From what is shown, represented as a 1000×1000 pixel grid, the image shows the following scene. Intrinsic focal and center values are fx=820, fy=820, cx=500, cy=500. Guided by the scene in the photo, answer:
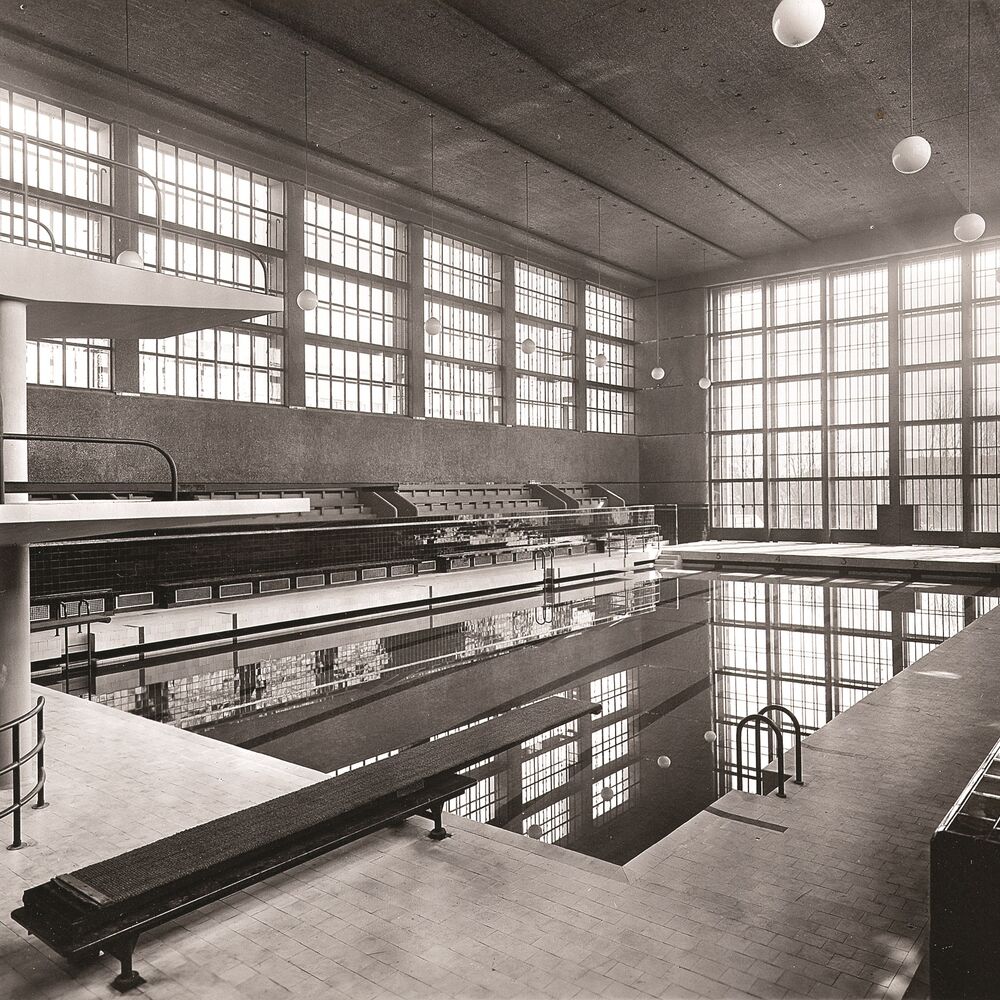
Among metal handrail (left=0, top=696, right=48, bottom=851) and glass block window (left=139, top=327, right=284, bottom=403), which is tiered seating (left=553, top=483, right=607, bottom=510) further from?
metal handrail (left=0, top=696, right=48, bottom=851)

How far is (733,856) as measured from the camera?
3750 millimetres

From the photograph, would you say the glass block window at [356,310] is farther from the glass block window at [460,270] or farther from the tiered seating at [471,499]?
the tiered seating at [471,499]

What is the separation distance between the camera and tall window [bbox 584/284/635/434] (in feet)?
76.6

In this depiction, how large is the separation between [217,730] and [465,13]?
8.92m

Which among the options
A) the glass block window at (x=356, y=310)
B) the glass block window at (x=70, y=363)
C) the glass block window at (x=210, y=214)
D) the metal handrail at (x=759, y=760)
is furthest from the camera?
the glass block window at (x=356, y=310)

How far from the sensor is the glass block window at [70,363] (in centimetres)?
1188

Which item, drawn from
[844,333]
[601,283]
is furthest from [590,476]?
[844,333]

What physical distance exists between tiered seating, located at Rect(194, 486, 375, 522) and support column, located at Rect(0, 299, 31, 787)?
338 inches

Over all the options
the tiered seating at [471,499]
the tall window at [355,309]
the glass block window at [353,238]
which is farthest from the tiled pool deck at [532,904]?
the glass block window at [353,238]

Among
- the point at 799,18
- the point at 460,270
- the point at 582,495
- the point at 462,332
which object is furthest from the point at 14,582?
the point at 582,495

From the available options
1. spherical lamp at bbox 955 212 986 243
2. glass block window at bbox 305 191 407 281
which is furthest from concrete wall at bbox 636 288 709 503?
spherical lamp at bbox 955 212 986 243

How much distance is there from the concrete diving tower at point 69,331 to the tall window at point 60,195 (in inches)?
326

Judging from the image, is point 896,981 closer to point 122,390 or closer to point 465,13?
point 465,13

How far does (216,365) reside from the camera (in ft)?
46.3
